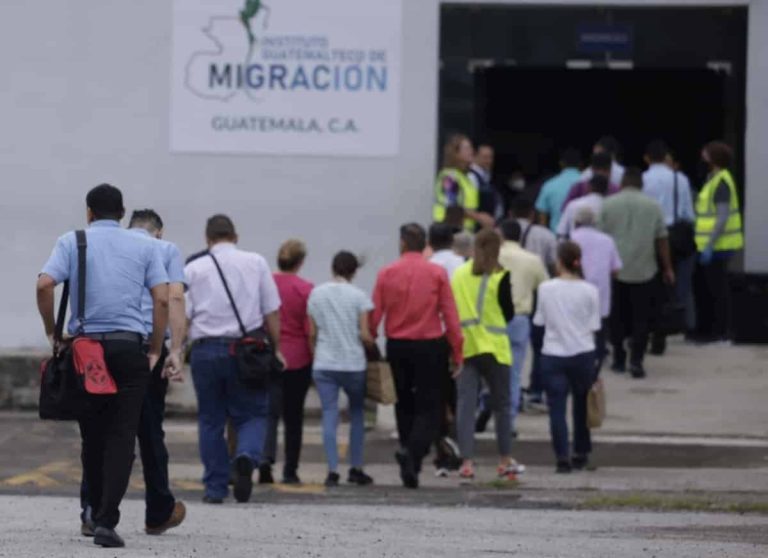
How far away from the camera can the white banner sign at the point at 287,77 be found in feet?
61.5

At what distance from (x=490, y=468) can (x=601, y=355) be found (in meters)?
2.14

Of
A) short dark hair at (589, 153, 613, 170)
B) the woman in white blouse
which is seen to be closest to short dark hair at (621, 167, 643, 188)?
short dark hair at (589, 153, 613, 170)

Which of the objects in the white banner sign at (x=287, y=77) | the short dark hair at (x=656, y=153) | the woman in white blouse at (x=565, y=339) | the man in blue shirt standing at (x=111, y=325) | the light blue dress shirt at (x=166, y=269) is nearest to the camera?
the man in blue shirt standing at (x=111, y=325)

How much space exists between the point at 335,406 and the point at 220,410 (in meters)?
1.70

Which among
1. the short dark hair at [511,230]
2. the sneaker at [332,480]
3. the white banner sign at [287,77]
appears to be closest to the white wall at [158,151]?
the white banner sign at [287,77]

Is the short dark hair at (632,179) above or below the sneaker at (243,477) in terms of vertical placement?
above

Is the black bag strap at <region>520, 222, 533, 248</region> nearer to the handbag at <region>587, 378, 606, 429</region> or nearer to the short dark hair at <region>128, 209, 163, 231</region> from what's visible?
the handbag at <region>587, 378, 606, 429</region>

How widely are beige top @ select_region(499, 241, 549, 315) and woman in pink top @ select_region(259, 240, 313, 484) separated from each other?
220 cm

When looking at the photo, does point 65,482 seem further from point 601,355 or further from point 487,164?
point 487,164

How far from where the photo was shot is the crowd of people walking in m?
10.4

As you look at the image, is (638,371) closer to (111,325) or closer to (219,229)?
(219,229)

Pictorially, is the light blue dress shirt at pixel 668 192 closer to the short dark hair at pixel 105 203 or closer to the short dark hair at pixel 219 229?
the short dark hair at pixel 219 229

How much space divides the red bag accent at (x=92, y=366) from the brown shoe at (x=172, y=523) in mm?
1096

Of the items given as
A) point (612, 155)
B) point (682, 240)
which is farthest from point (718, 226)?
point (612, 155)
